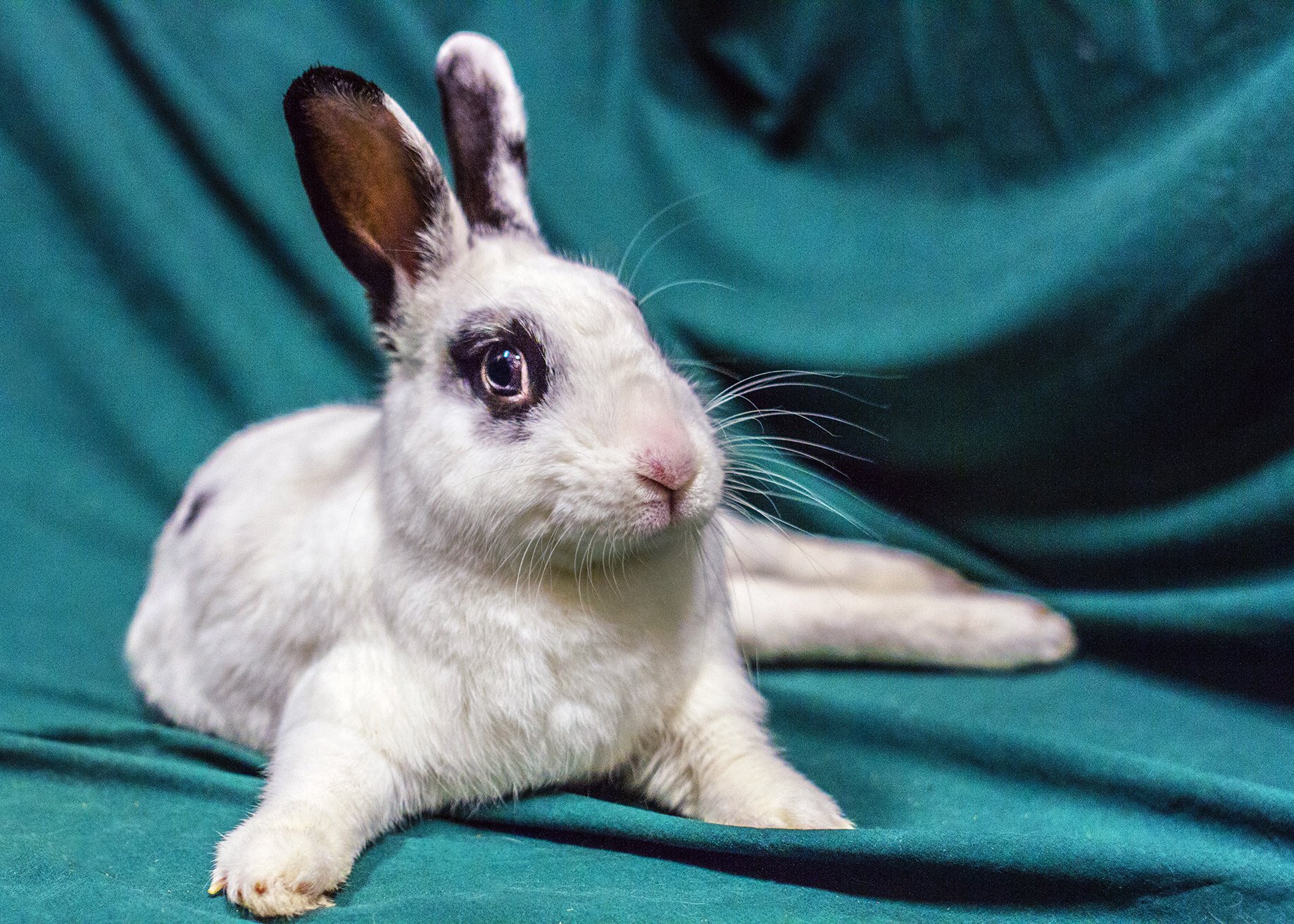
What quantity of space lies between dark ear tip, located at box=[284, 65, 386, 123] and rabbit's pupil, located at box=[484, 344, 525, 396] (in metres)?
0.38

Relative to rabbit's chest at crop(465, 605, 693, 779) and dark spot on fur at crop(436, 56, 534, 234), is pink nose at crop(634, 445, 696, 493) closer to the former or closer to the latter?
rabbit's chest at crop(465, 605, 693, 779)

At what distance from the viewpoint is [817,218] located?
2.54m

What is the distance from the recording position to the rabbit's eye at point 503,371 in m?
1.42

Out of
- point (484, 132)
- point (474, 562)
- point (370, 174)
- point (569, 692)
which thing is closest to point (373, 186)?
point (370, 174)

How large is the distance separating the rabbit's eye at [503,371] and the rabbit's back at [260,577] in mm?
299

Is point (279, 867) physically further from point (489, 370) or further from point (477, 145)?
point (477, 145)

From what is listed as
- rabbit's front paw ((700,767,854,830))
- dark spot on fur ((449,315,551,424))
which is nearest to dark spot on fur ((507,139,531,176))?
dark spot on fur ((449,315,551,424))

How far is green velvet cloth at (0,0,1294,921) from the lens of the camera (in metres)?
1.40

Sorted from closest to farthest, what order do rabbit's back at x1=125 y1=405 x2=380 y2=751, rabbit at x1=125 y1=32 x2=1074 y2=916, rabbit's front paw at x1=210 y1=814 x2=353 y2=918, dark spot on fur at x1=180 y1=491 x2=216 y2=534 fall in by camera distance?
rabbit's front paw at x1=210 y1=814 x2=353 y2=918 → rabbit at x1=125 y1=32 x2=1074 y2=916 → rabbit's back at x1=125 y1=405 x2=380 y2=751 → dark spot on fur at x1=180 y1=491 x2=216 y2=534

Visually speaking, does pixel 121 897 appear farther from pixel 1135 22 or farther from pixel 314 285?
pixel 1135 22

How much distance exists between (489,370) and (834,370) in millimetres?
1130

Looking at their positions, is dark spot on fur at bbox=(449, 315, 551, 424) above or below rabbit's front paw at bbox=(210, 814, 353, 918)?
above

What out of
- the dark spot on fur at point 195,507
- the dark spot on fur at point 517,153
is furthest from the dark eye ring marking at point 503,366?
the dark spot on fur at point 195,507

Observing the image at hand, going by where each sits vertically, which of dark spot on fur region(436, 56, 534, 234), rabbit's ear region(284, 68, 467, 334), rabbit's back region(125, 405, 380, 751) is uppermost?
dark spot on fur region(436, 56, 534, 234)
